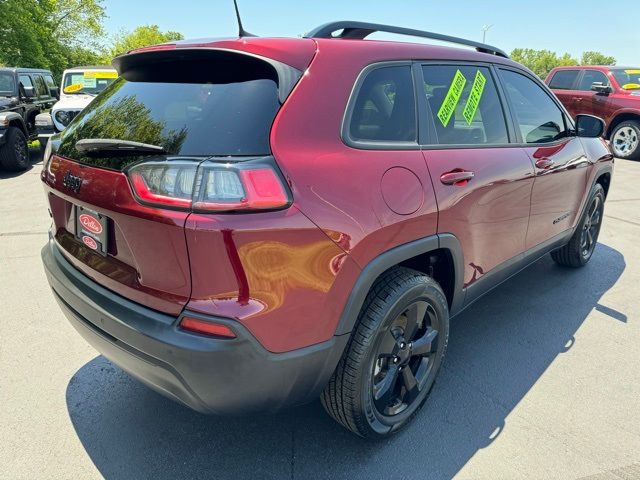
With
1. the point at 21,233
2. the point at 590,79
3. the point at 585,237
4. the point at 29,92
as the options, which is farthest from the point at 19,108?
the point at 590,79

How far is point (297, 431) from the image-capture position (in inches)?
85.7

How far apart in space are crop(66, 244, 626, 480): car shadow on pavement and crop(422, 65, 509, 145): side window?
131cm

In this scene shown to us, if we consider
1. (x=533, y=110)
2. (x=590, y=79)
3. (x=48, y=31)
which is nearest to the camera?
(x=533, y=110)

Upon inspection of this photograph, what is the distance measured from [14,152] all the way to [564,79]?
11908 mm

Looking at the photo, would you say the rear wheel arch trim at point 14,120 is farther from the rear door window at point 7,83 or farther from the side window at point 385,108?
the side window at point 385,108

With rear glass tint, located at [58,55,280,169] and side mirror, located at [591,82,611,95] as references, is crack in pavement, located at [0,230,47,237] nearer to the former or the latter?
rear glass tint, located at [58,55,280,169]

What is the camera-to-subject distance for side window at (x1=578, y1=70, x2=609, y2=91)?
10492mm

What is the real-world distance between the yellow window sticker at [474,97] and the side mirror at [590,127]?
1405 millimetres

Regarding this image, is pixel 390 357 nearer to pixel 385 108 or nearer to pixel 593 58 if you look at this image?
pixel 385 108

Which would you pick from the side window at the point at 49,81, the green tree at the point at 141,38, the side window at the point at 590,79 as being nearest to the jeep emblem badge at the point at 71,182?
the side window at the point at 49,81

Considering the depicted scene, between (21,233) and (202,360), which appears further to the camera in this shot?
(21,233)

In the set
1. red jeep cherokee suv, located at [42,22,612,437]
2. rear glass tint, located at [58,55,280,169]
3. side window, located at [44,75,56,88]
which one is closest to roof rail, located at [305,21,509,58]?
red jeep cherokee suv, located at [42,22,612,437]

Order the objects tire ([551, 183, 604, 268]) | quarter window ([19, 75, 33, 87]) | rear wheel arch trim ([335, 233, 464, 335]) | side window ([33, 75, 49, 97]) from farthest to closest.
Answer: side window ([33, 75, 49, 97]), quarter window ([19, 75, 33, 87]), tire ([551, 183, 604, 268]), rear wheel arch trim ([335, 233, 464, 335])

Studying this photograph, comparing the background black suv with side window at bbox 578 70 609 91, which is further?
side window at bbox 578 70 609 91
